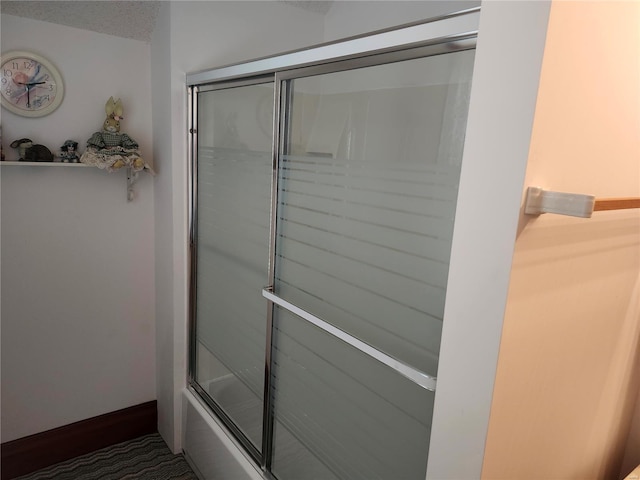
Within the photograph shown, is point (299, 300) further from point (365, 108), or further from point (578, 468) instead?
point (578, 468)

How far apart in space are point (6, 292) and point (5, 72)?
37.0 inches

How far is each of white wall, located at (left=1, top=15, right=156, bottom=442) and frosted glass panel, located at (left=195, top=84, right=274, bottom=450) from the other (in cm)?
39

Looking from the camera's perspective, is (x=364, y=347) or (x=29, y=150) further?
(x=29, y=150)

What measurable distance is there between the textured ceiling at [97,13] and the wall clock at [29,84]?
17 centimetres

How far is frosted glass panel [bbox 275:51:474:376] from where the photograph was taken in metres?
1.01

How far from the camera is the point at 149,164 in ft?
7.07

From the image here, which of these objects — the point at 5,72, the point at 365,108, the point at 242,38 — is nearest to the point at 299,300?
the point at 365,108

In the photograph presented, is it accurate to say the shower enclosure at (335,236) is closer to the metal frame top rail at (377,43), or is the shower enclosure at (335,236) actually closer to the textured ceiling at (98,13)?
the metal frame top rail at (377,43)

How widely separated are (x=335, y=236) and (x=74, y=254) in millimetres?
1428

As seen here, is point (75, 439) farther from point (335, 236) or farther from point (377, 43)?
point (377, 43)

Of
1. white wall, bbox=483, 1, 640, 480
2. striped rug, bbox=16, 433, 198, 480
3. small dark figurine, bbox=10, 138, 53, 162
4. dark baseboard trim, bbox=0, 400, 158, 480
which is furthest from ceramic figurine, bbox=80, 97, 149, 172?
white wall, bbox=483, 1, 640, 480

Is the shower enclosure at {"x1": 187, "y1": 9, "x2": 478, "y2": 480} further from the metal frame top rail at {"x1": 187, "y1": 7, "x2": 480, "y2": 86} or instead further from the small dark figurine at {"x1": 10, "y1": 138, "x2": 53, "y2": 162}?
the small dark figurine at {"x1": 10, "y1": 138, "x2": 53, "y2": 162}

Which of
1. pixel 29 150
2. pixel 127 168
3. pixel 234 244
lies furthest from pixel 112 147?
pixel 234 244

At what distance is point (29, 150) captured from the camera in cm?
181
